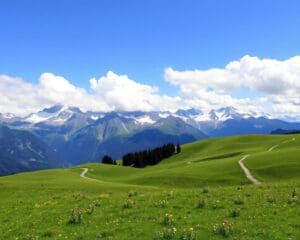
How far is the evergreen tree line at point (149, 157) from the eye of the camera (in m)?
174

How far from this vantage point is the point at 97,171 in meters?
122

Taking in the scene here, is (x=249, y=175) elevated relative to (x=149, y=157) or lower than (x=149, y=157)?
lower

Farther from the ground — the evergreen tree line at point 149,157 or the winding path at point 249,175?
the evergreen tree line at point 149,157

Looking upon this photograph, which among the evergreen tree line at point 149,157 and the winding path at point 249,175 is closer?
the winding path at point 249,175

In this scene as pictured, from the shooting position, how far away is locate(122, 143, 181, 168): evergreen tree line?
6855 inches

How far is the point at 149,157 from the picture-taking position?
17562 centimetres

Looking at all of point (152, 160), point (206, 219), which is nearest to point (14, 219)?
point (206, 219)

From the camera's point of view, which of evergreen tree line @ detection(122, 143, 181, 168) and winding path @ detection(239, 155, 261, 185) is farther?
evergreen tree line @ detection(122, 143, 181, 168)

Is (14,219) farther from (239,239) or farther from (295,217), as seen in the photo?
(295,217)

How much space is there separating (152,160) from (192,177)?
99.0m

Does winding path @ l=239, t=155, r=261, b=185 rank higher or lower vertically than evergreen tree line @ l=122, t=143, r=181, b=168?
lower

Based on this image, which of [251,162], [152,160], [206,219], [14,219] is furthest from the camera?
[152,160]

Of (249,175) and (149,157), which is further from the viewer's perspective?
(149,157)

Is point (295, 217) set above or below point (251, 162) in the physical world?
below
